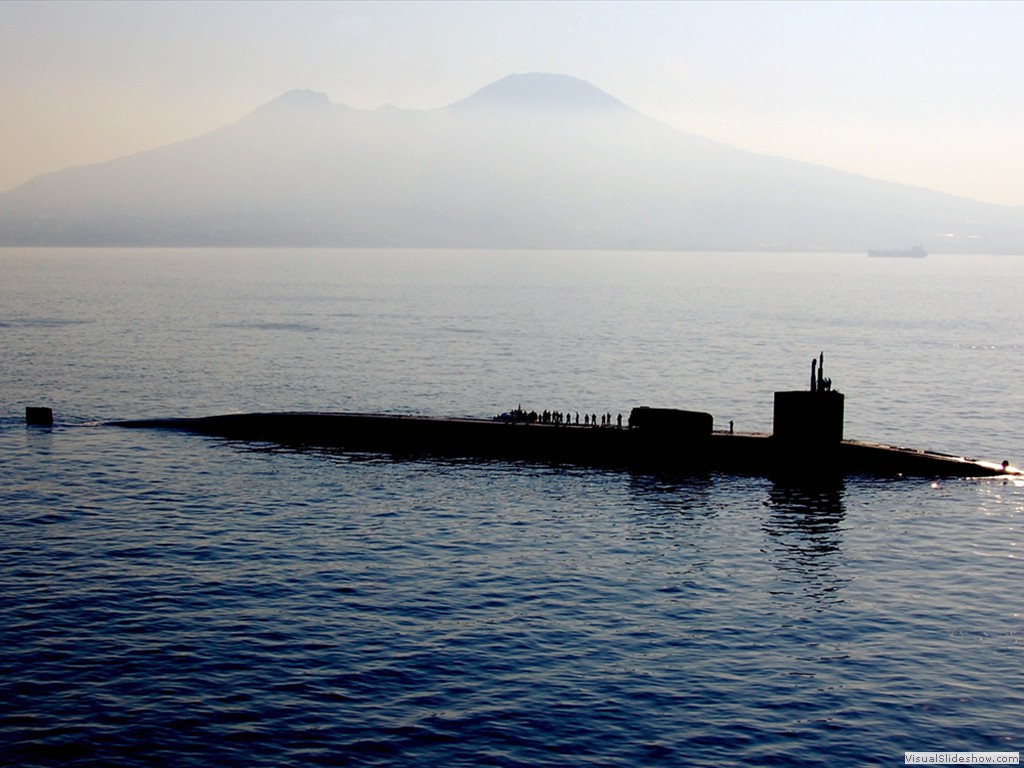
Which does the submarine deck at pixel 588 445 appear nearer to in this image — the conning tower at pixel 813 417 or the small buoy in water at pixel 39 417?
the conning tower at pixel 813 417

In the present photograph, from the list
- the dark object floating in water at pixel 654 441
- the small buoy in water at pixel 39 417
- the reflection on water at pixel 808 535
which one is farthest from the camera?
the small buoy in water at pixel 39 417

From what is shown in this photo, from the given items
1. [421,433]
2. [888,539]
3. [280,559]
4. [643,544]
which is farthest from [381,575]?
[421,433]

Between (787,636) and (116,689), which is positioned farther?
(787,636)

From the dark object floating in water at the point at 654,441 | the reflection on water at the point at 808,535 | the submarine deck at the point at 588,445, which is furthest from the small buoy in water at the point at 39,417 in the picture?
the reflection on water at the point at 808,535

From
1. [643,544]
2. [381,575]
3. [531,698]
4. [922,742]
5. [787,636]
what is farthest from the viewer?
[643,544]

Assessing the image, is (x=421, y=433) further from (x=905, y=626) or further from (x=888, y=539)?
(x=905, y=626)

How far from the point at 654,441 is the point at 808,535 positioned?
20.3 m

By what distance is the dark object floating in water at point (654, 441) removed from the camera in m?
77.4

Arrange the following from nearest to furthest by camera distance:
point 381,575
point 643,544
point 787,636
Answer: point 787,636 < point 381,575 < point 643,544

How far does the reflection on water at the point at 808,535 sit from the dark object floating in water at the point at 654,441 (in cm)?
431

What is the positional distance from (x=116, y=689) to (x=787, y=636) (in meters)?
23.9

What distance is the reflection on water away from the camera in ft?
172

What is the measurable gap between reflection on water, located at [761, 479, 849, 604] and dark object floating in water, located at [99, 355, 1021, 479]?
4.31 metres

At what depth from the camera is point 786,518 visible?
212 ft
